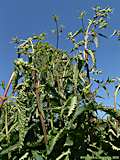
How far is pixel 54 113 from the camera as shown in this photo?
3109 mm

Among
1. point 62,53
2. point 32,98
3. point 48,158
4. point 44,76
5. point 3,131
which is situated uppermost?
point 62,53

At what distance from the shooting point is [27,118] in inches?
120

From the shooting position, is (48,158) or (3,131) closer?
(48,158)

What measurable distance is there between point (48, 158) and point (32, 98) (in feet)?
1.77

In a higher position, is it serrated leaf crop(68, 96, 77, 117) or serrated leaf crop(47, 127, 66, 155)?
serrated leaf crop(68, 96, 77, 117)

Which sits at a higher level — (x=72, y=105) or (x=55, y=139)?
(x=72, y=105)

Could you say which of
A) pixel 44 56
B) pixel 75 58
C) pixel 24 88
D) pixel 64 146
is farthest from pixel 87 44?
pixel 64 146

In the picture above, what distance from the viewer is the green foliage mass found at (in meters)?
2.89

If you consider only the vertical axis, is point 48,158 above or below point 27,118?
below

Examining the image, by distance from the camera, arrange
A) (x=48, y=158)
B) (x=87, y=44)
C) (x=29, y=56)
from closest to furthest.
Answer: (x=48, y=158), (x=29, y=56), (x=87, y=44)

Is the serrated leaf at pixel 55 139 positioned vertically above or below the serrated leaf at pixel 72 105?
below

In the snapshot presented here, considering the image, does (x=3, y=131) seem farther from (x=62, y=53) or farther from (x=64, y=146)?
(x=62, y=53)

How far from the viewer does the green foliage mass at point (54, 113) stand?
2.89 meters

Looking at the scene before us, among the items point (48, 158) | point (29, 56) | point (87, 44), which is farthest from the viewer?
point (87, 44)
